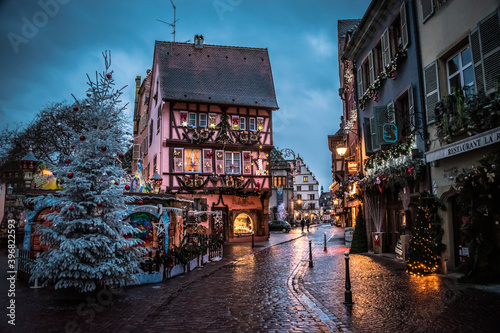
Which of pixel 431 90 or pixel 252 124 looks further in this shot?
pixel 252 124

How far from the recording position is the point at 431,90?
41.7 feet

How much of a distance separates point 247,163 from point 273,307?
2310cm

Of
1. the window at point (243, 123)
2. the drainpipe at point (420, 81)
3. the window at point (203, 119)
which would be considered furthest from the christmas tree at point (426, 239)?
the window at point (203, 119)

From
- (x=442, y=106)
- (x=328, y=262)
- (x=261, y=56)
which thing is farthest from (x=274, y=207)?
(x=442, y=106)

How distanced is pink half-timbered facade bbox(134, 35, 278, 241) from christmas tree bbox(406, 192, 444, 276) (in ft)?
61.0

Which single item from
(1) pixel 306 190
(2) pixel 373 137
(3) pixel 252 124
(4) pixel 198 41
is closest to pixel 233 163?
(3) pixel 252 124

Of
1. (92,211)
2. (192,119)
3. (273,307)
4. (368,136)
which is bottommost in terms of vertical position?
(273,307)

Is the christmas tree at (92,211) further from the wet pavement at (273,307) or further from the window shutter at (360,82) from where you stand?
the window shutter at (360,82)

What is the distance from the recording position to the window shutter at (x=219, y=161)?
30.5 metres

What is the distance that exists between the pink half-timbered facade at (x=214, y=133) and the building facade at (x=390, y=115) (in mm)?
11852

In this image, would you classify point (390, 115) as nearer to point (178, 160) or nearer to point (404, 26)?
point (404, 26)

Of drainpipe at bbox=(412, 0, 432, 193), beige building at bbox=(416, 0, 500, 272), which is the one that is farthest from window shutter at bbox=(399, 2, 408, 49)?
beige building at bbox=(416, 0, 500, 272)

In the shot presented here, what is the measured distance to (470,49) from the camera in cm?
1087

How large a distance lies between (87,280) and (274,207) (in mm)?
54649
